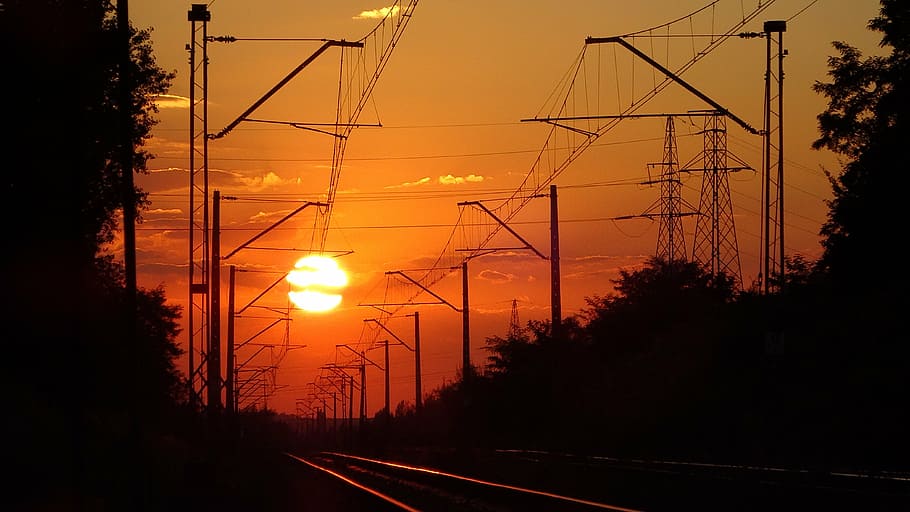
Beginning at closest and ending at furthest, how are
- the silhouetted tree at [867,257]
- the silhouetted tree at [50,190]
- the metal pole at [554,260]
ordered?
1. the silhouetted tree at [50,190]
2. the silhouetted tree at [867,257]
3. the metal pole at [554,260]

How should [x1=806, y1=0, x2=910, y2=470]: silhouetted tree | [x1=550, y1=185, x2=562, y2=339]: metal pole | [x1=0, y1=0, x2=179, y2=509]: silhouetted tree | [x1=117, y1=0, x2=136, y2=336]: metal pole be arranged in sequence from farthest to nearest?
1. [x1=550, y1=185, x2=562, y2=339]: metal pole
2. [x1=806, y1=0, x2=910, y2=470]: silhouetted tree
3. [x1=0, y1=0, x2=179, y2=509]: silhouetted tree
4. [x1=117, y1=0, x2=136, y2=336]: metal pole

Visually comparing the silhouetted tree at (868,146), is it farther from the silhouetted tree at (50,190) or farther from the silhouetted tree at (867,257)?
the silhouetted tree at (50,190)

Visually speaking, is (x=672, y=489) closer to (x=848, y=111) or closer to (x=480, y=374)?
(x=848, y=111)

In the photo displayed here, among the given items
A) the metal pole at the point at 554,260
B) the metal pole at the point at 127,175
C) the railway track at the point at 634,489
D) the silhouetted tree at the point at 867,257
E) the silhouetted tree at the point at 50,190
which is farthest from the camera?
the metal pole at the point at 554,260

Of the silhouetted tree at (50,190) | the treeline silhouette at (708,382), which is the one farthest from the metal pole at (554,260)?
the silhouetted tree at (50,190)

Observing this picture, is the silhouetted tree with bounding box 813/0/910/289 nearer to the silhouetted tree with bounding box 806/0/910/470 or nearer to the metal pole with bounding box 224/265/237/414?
the silhouetted tree with bounding box 806/0/910/470

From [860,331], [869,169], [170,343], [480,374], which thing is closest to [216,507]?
[860,331]

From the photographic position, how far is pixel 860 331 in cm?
5069

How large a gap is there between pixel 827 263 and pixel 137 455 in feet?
120

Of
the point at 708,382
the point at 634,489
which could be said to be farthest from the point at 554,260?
the point at 634,489

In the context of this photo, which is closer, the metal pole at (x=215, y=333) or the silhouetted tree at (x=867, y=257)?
the silhouetted tree at (x=867, y=257)

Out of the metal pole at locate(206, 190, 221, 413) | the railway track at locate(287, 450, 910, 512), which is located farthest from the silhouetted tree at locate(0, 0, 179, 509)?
the metal pole at locate(206, 190, 221, 413)

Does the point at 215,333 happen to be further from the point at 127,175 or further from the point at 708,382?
the point at 127,175

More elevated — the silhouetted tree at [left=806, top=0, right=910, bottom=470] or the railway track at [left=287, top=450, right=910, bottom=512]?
the silhouetted tree at [left=806, top=0, right=910, bottom=470]
